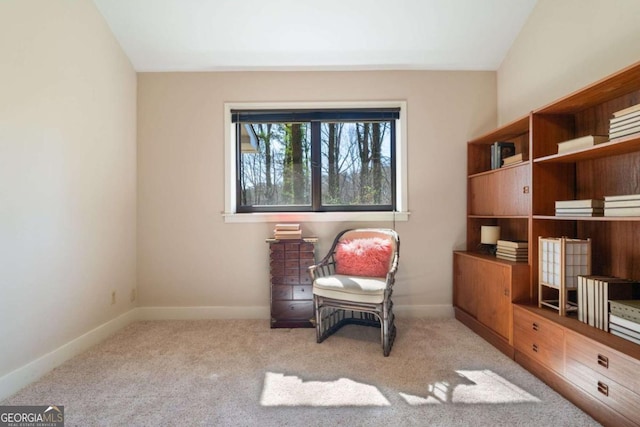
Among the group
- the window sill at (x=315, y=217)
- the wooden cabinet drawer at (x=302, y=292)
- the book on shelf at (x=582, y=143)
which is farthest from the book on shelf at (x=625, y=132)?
the wooden cabinet drawer at (x=302, y=292)

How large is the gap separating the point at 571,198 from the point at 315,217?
2.09 metres

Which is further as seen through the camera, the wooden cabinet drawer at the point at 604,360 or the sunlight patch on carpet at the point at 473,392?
the sunlight patch on carpet at the point at 473,392

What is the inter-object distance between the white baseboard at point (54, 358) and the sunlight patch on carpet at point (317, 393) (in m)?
1.53

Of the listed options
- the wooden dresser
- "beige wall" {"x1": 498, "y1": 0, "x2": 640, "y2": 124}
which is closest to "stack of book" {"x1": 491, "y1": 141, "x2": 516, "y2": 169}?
"beige wall" {"x1": 498, "y1": 0, "x2": 640, "y2": 124}

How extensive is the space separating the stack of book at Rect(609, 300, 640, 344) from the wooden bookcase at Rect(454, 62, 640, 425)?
4 centimetres

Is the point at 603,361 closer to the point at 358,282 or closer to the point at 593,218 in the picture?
the point at 593,218

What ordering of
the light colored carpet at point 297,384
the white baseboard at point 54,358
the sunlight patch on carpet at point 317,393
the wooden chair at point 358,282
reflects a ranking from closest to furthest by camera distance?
the light colored carpet at point 297,384 < the sunlight patch on carpet at point 317,393 < the white baseboard at point 54,358 < the wooden chair at point 358,282

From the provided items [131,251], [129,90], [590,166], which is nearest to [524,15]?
[590,166]

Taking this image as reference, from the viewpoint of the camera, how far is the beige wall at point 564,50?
1790mm

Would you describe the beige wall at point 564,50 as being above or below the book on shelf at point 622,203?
above

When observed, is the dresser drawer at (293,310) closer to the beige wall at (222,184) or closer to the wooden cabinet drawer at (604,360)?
the beige wall at (222,184)

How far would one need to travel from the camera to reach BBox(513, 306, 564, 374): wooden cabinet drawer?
1.67 m

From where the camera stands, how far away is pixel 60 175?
2076 millimetres

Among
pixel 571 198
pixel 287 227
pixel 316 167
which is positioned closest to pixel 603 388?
pixel 571 198
